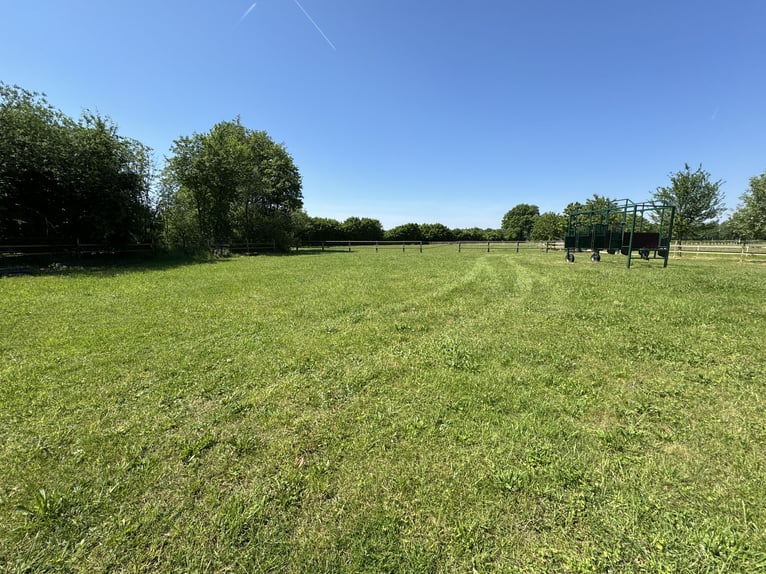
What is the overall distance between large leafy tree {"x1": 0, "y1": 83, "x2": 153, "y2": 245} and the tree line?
4cm

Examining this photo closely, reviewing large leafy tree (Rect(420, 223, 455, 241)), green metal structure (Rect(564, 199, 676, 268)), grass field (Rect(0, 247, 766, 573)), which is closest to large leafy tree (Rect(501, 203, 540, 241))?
large leafy tree (Rect(420, 223, 455, 241))

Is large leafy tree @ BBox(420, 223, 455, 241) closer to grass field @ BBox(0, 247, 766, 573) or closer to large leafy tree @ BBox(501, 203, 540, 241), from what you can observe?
large leafy tree @ BBox(501, 203, 540, 241)

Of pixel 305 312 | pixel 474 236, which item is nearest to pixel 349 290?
pixel 305 312

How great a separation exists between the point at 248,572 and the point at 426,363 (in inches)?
112

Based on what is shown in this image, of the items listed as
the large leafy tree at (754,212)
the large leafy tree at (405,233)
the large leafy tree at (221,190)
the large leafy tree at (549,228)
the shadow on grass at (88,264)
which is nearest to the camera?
the shadow on grass at (88,264)

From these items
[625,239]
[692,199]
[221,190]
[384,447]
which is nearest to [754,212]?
[692,199]

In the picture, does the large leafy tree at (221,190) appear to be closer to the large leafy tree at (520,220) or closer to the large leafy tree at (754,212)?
the large leafy tree at (754,212)

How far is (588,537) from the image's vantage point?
1.73m

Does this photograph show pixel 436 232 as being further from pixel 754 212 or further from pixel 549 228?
pixel 754 212

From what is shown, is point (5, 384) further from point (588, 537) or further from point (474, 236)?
point (474, 236)

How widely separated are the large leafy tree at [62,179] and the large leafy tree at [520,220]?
75.6 metres

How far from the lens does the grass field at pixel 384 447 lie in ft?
5.53

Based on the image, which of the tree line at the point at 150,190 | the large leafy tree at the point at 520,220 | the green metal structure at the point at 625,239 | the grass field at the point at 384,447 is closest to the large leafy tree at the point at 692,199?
the tree line at the point at 150,190

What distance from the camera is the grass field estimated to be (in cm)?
169
